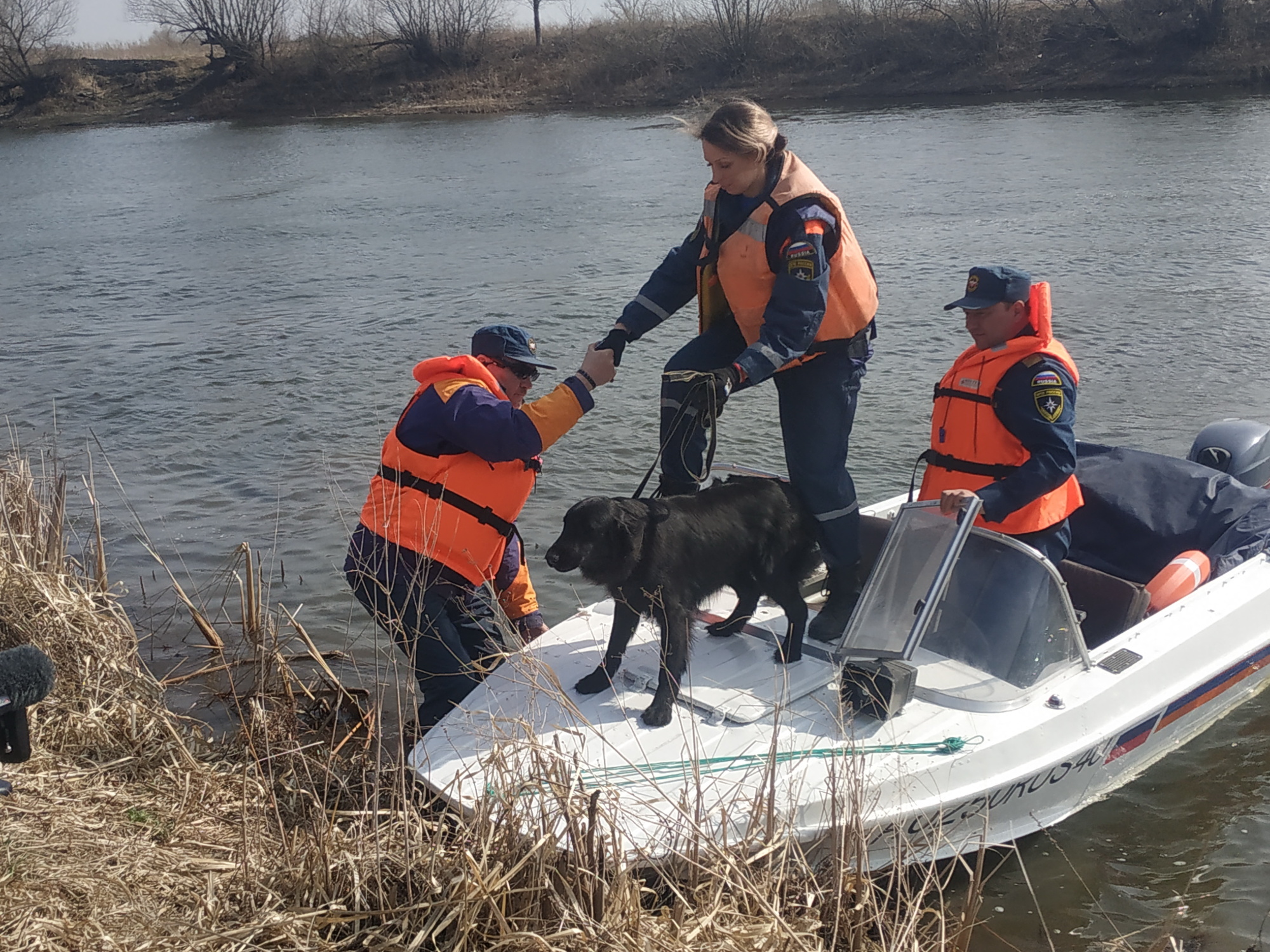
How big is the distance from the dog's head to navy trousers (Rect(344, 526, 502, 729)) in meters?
0.57

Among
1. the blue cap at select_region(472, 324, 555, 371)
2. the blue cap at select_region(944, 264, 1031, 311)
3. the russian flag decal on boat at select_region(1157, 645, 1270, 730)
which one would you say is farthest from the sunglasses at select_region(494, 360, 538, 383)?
the russian flag decal on boat at select_region(1157, 645, 1270, 730)

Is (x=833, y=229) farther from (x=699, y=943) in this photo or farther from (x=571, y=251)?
(x=571, y=251)

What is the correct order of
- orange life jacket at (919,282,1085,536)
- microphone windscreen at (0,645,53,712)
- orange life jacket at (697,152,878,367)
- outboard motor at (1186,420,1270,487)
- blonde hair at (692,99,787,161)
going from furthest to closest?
outboard motor at (1186,420,1270,487) < orange life jacket at (919,282,1085,536) < orange life jacket at (697,152,878,367) < blonde hair at (692,99,787,161) < microphone windscreen at (0,645,53,712)

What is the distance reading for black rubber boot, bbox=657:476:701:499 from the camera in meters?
4.57

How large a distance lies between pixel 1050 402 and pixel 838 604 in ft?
3.52

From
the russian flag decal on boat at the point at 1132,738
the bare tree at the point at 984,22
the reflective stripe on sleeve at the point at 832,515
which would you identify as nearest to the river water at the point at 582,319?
the russian flag decal on boat at the point at 1132,738

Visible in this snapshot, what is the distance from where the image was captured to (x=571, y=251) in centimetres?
1603

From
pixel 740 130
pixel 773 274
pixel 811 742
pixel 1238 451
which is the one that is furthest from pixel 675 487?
pixel 1238 451

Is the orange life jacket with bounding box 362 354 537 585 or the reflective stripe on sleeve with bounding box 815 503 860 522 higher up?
the orange life jacket with bounding box 362 354 537 585

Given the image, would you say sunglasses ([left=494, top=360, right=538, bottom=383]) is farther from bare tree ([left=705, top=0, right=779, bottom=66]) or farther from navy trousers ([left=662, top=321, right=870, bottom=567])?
bare tree ([left=705, top=0, right=779, bottom=66])

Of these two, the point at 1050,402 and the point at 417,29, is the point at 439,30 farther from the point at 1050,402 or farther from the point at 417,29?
the point at 1050,402

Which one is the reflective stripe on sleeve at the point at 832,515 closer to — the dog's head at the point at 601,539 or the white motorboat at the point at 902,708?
the white motorboat at the point at 902,708

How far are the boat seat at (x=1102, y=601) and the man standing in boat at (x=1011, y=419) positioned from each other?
12.1 inches

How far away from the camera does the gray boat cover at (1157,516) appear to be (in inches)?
207
